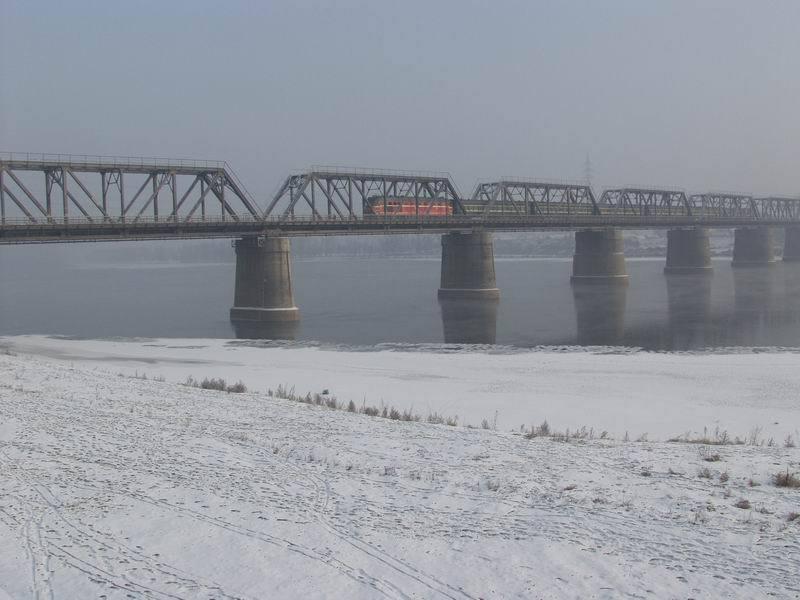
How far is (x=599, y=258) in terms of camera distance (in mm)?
110312

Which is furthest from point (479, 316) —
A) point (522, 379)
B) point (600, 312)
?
point (522, 379)

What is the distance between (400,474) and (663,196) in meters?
143

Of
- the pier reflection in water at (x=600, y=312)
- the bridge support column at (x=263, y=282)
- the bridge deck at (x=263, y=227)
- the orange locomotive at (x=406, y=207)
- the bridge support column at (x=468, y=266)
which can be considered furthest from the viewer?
the orange locomotive at (x=406, y=207)

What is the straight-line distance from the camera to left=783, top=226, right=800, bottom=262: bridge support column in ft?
582

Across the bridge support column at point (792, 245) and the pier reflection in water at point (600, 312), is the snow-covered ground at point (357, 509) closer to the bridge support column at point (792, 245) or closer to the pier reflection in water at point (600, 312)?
the pier reflection in water at point (600, 312)

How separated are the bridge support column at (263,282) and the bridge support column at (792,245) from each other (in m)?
146

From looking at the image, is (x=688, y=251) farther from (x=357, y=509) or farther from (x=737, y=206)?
(x=357, y=509)

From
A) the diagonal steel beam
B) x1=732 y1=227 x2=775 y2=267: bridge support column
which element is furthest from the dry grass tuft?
x1=732 y1=227 x2=775 y2=267: bridge support column

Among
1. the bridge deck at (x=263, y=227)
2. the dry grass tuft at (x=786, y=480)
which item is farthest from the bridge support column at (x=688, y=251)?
the dry grass tuft at (x=786, y=480)

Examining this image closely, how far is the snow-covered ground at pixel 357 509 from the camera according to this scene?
8.14 metres

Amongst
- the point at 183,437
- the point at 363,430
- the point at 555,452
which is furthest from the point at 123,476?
the point at 555,452

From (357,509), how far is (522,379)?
20.5 metres


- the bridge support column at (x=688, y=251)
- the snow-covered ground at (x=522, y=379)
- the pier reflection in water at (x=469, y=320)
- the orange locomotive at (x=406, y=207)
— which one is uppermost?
the orange locomotive at (x=406, y=207)

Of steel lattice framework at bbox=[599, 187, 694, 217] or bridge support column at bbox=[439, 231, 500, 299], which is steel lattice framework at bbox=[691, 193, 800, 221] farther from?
bridge support column at bbox=[439, 231, 500, 299]
